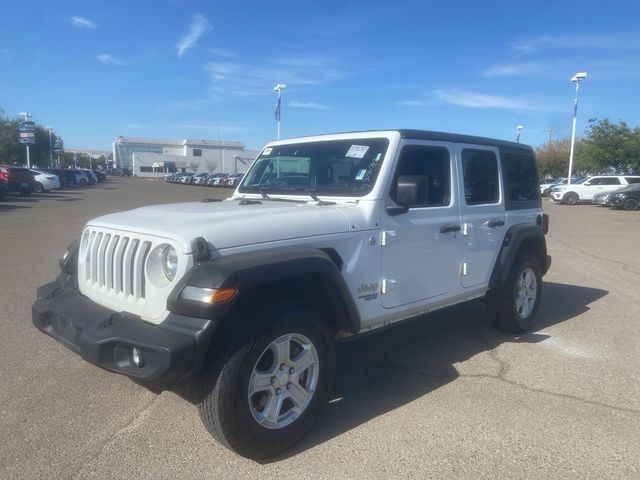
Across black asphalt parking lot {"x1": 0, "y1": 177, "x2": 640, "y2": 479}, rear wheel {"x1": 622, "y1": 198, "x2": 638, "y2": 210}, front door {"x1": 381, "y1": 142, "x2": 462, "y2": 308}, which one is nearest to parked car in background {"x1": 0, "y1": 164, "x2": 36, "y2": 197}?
black asphalt parking lot {"x1": 0, "y1": 177, "x2": 640, "y2": 479}

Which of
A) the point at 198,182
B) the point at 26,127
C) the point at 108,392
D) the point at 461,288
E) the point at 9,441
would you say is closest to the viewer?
the point at 9,441

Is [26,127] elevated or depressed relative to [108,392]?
elevated

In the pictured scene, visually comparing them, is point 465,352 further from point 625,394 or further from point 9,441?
point 9,441

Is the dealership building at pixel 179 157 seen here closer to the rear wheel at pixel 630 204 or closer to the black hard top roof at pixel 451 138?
the rear wheel at pixel 630 204

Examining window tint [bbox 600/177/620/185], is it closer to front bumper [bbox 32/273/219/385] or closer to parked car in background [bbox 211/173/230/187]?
front bumper [bbox 32/273/219/385]

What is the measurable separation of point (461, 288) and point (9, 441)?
3.57 meters

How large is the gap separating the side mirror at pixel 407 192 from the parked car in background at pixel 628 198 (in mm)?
27040

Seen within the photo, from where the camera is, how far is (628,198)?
26328 mm

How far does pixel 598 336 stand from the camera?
543 cm

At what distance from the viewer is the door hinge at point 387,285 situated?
12.3ft

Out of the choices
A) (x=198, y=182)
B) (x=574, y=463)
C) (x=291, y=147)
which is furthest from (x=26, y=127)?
(x=574, y=463)

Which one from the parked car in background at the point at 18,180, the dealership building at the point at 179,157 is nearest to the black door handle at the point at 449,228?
the parked car in background at the point at 18,180

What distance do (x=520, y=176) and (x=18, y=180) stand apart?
86.8ft

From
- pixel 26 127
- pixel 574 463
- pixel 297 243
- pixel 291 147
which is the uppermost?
pixel 26 127
